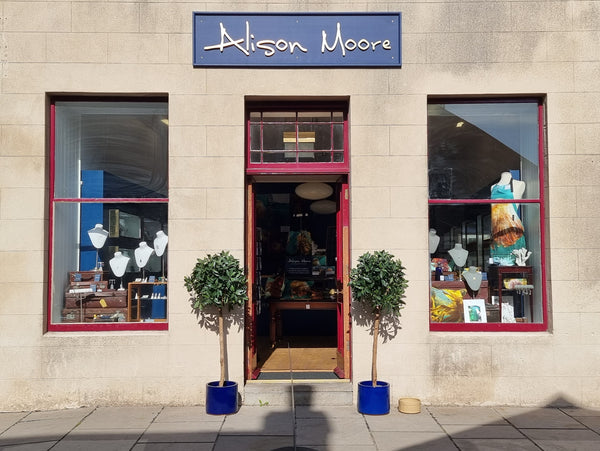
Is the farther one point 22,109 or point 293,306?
point 293,306

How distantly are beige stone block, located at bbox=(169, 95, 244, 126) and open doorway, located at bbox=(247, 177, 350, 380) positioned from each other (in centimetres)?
214

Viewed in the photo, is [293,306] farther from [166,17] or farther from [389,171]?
[166,17]

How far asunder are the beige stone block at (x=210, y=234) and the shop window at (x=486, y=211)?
2446mm

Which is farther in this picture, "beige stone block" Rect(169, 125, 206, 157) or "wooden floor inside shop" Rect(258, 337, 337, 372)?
"wooden floor inside shop" Rect(258, 337, 337, 372)

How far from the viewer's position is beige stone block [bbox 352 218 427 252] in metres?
6.96

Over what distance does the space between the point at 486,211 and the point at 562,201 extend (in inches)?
35.1

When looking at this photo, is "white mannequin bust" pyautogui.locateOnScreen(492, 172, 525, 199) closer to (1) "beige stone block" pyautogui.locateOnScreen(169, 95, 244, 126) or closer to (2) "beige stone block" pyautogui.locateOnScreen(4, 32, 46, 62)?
(1) "beige stone block" pyautogui.locateOnScreen(169, 95, 244, 126)

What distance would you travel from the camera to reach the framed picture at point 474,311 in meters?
7.18

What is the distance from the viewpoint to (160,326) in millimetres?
7027

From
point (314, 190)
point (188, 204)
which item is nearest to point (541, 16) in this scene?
point (314, 190)

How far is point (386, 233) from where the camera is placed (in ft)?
22.9

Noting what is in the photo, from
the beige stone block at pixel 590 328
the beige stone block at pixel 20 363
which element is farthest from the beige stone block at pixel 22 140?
the beige stone block at pixel 590 328

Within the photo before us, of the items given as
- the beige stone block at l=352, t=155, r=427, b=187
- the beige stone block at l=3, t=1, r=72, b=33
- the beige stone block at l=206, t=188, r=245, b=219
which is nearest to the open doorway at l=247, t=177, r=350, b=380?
the beige stone block at l=206, t=188, r=245, b=219

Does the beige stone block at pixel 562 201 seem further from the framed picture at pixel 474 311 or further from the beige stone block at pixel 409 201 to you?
the beige stone block at pixel 409 201
